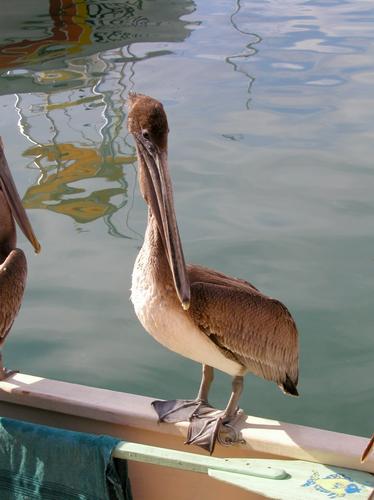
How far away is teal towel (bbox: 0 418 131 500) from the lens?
7.30 ft

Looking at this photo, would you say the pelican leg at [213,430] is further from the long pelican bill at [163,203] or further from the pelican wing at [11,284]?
the pelican wing at [11,284]

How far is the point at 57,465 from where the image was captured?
2.29 meters

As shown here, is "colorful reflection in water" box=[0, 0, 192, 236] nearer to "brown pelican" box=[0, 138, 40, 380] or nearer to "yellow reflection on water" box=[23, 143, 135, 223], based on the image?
"yellow reflection on water" box=[23, 143, 135, 223]

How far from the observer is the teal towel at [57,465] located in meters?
2.22

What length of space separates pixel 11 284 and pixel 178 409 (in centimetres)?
70

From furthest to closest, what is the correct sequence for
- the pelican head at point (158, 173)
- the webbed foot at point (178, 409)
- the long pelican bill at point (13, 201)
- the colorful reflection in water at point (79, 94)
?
the colorful reflection in water at point (79, 94)
the long pelican bill at point (13, 201)
the webbed foot at point (178, 409)
the pelican head at point (158, 173)

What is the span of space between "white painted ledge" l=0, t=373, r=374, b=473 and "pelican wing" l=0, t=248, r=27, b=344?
22 cm

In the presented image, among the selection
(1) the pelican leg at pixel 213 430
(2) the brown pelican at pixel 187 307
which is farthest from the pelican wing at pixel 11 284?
(1) the pelican leg at pixel 213 430

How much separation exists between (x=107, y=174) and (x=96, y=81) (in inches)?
98.8

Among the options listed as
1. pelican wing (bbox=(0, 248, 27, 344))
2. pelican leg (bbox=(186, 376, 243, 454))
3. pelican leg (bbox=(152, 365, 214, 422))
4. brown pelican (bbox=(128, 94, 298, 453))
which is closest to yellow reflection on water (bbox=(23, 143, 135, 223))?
pelican wing (bbox=(0, 248, 27, 344))

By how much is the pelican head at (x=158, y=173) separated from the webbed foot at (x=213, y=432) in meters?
0.38

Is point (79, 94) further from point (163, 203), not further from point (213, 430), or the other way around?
point (213, 430)

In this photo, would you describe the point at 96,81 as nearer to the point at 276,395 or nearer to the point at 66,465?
the point at 276,395

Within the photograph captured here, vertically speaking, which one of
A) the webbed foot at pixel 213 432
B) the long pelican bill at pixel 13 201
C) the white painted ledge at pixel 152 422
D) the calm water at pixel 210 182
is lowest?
the calm water at pixel 210 182
